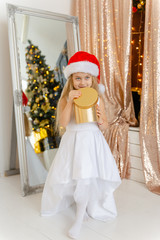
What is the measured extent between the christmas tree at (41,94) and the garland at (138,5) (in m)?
1.14

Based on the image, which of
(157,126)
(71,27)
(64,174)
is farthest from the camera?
(71,27)

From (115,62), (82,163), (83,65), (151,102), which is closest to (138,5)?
(115,62)

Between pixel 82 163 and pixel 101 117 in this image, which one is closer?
pixel 82 163

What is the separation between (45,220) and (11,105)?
1421mm

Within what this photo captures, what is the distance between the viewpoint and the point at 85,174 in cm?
168

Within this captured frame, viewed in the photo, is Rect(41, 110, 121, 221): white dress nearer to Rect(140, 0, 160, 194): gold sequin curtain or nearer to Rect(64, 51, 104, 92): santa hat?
Rect(64, 51, 104, 92): santa hat

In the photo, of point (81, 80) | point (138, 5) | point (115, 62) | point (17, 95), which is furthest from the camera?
point (138, 5)

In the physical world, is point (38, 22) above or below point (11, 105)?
above

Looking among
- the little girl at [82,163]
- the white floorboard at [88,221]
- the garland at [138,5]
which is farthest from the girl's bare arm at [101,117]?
the garland at [138,5]

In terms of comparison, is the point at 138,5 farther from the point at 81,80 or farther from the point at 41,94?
the point at 81,80

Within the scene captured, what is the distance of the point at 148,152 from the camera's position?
2459 mm

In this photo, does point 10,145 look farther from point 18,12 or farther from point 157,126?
point 157,126

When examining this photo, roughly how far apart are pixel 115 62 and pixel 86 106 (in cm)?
126

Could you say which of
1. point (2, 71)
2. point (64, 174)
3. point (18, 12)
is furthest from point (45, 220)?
point (18, 12)
